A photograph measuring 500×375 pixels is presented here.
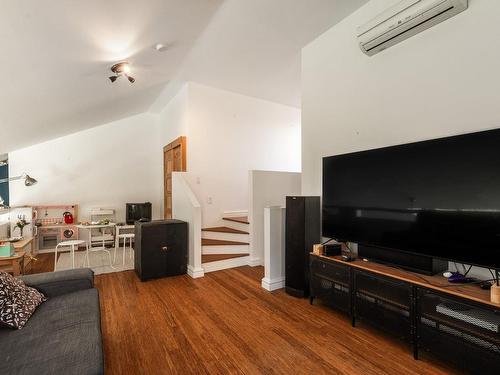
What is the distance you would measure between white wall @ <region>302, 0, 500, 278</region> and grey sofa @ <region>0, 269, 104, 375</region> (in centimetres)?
267

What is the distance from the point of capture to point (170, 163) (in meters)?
5.77

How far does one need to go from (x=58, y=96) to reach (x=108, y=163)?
301 cm

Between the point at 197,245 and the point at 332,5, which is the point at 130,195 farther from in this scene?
the point at 332,5

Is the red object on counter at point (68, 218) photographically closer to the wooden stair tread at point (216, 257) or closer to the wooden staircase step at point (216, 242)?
the wooden staircase step at point (216, 242)

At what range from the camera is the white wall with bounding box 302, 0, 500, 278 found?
76.7 inches

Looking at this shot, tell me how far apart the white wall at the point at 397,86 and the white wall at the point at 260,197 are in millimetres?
904

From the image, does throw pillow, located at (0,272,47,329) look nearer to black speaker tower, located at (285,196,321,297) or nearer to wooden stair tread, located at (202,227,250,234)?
black speaker tower, located at (285,196,321,297)

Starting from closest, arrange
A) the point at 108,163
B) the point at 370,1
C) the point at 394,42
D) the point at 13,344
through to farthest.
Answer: the point at 13,344 < the point at 394,42 < the point at 370,1 < the point at 108,163

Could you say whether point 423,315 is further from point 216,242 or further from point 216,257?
point 216,242

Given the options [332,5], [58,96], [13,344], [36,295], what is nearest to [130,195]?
[58,96]

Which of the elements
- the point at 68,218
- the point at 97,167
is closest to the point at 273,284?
the point at 68,218

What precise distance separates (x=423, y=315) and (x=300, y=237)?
1.37m

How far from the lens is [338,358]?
78.2 inches

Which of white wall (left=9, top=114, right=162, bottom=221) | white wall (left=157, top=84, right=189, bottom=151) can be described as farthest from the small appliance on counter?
white wall (left=157, top=84, right=189, bottom=151)
